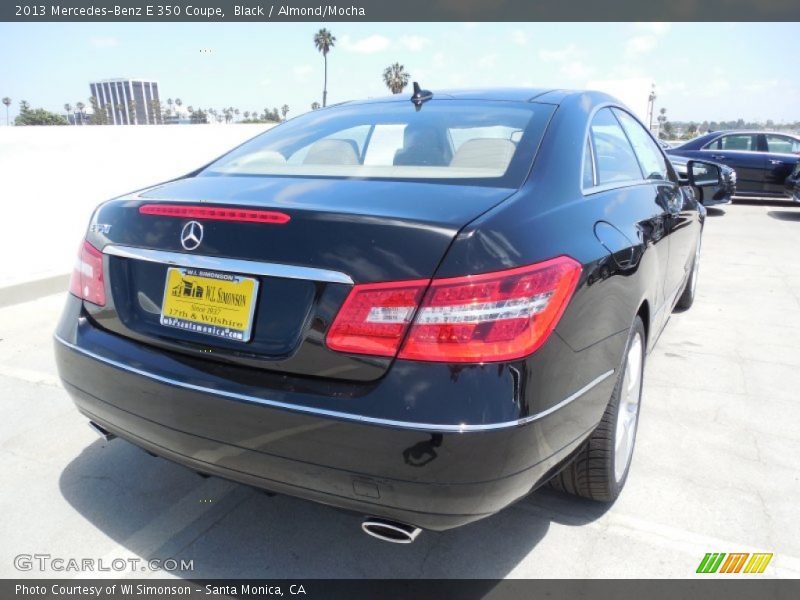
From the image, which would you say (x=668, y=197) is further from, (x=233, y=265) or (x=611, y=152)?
(x=233, y=265)

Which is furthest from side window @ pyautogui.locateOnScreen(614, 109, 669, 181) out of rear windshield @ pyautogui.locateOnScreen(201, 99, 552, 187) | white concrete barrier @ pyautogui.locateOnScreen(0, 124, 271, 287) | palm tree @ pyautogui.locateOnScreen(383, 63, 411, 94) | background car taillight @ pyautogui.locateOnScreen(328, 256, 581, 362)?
palm tree @ pyautogui.locateOnScreen(383, 63, 411, 94)

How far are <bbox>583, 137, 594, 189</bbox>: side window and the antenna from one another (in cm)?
79

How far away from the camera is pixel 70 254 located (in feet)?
20.1

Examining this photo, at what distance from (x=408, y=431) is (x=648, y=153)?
262cm

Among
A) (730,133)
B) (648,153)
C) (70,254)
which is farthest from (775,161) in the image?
(70,254)

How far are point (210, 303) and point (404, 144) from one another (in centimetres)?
114

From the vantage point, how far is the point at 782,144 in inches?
489

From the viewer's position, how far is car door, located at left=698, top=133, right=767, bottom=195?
1219cm

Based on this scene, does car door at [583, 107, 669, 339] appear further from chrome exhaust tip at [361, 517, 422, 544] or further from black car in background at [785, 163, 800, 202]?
black car in background at [785, 163, 800, 202]

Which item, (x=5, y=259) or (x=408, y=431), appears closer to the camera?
(x=408, y=431)

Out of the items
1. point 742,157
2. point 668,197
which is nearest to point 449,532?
point 668,197

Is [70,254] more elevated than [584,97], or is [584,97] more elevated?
[584,97]

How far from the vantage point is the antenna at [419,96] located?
9.13 feet

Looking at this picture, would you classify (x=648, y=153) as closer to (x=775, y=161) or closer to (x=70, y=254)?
(x=70, y=254)
